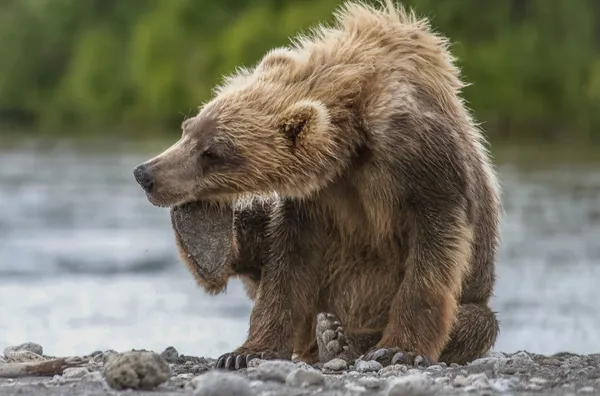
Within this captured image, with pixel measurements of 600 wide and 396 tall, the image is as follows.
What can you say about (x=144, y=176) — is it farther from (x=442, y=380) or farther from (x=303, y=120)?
(x=442, y=380)

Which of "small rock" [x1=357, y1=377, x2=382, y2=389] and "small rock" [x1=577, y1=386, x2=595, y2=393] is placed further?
"small rock" [x1=357, y1=377, x2=382, y2=389]

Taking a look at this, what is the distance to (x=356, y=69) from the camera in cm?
717

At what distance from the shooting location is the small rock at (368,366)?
6.80 meters

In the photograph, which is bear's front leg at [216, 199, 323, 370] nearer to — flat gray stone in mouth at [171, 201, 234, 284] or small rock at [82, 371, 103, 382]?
flat gray stone in mouth at [171, 201, 234, 284]

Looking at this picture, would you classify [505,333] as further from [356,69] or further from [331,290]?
[356,69]

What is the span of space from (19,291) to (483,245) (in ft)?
21.7

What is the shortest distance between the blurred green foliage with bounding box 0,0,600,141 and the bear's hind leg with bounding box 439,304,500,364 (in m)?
22.5

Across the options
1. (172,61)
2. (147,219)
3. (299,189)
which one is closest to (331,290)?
(299,189)

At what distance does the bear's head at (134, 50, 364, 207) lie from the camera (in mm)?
6945

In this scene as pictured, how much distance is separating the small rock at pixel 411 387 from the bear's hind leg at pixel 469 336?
2122mm

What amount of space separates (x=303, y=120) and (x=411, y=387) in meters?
1.95

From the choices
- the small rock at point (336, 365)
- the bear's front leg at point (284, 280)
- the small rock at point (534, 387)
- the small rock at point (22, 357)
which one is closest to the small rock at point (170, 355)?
the bear's front leg at point (284, 280)

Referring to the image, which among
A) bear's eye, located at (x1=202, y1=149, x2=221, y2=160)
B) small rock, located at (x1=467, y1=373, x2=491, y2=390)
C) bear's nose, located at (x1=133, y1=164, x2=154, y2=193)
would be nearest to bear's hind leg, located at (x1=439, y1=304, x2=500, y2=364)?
small rock, located at (x1=467, y1=373, x2=491, y2=390)

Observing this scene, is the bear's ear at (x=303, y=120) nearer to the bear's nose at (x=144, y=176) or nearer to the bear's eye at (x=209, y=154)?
the bear's eye at (x=209, y=154)
